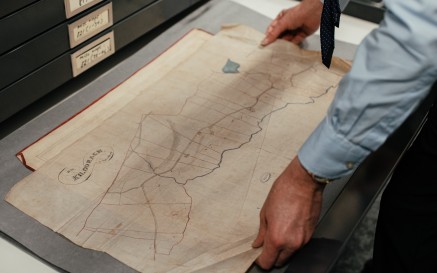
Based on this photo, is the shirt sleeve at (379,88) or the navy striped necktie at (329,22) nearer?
the shirt sleeve at (379,88)

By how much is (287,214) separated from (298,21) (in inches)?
21.0

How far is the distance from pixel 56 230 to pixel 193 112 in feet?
1.03

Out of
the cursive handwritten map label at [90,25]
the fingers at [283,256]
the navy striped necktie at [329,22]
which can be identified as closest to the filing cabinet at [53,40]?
the cursive handwritten map label at [90,25]

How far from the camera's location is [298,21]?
3.63 feet

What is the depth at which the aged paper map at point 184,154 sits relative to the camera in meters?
0.72

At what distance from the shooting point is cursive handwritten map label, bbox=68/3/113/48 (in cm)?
89

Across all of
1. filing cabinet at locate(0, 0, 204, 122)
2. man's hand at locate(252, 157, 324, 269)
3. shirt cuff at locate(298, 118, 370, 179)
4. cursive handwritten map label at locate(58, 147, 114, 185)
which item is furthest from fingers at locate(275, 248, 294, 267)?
filing cabinet at locate(0, 0, 204, 122)

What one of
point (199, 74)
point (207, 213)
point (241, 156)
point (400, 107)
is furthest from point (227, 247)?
point (199, 74)

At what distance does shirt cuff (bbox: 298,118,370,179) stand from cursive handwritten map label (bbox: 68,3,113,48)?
44 cm

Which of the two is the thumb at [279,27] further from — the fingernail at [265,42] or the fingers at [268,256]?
the fingers at [268,256]

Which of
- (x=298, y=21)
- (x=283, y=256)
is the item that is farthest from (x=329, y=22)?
(x=283, y=256)

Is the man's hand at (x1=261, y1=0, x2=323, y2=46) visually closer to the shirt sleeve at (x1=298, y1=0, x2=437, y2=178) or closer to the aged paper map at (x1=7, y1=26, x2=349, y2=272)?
the aged paper map at (x1=7, y1=26, x2=349, y2=272)

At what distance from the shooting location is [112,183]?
0.79 m

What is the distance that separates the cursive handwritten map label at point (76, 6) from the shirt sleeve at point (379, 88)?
0.44 meters
